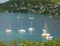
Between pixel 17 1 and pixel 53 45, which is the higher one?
pixel 53 45

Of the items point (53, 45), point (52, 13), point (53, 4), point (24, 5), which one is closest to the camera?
point (53, 45)

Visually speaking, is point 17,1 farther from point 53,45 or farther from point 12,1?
point 53,45

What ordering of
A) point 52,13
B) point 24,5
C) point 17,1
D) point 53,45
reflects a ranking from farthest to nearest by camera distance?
point 17,1 < point 24,5 < point 52,13 < point 53,45

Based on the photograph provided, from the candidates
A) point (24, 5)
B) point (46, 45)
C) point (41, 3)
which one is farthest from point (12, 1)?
point (46, 45)

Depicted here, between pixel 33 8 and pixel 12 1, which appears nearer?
pixel 33 8

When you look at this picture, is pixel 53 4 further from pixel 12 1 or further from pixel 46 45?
pixel 46 45

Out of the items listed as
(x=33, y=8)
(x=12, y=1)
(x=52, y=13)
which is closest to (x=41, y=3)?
(x=33, y=8)
